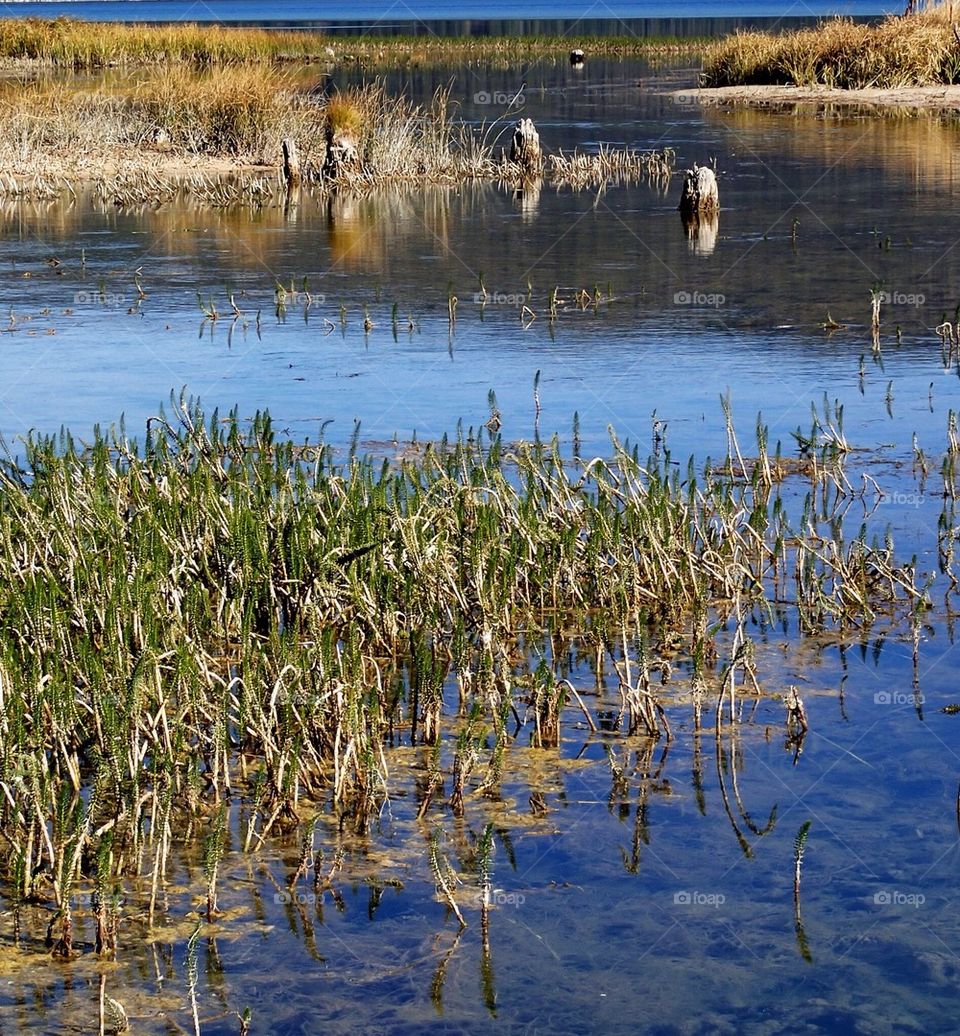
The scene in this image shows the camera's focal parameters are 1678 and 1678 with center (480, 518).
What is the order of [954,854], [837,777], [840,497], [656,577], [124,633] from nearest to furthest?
1. [954,854]
2. [837,777]
3. [124,633]
4. [656,577]
5. [840,497]

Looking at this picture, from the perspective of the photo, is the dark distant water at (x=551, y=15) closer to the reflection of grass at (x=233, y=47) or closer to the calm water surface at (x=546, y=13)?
the calm water surface at (x=546, y=13)

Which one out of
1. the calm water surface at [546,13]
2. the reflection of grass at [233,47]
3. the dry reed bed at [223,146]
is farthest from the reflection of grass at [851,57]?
the calm water surface at [546,13]

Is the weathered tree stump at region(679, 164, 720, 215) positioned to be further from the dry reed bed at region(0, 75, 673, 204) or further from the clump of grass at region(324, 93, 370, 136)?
the clump of grass at region(324, 93, 370, 136)

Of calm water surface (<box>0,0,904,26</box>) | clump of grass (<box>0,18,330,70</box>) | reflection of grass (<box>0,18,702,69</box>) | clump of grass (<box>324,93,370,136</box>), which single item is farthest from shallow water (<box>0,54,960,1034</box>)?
calm water surface (<box>0,0,904,26</box>)

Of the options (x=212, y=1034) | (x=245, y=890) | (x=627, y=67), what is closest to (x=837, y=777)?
(x=245, y=890)

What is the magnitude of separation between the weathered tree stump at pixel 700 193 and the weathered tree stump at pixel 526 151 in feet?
20.5

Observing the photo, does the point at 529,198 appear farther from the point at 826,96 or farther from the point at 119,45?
the point at 119,45

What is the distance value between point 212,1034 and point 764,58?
42.2 m

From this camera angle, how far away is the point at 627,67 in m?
55.3

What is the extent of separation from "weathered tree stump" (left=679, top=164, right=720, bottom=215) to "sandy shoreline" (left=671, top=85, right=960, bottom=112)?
646 inches

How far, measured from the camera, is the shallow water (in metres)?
4.83

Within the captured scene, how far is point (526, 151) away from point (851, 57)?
1690 centimetres

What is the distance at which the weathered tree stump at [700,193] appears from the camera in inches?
842

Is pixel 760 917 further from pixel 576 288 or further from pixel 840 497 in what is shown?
pixel 576 288
